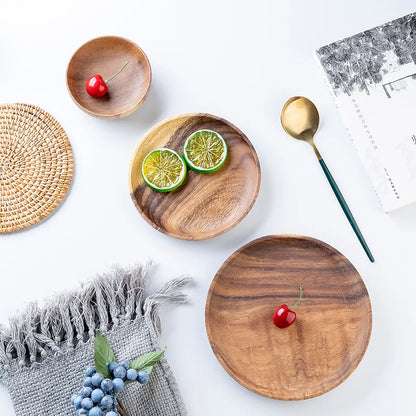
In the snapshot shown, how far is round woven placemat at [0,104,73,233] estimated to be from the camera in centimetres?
111

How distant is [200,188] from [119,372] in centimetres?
41

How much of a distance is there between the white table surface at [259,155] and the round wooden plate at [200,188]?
1.6 inches

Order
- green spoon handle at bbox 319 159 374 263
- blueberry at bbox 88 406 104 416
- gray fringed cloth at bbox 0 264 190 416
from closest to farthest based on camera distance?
blueberry at bbox 88 406 104 416
gray fringed cloth at bbox 0 264 190 416
green spoon handle at bbox 319 159 374 263

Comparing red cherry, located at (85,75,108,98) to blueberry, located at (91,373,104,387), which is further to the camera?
red cherry, located at (85,75,108,98)

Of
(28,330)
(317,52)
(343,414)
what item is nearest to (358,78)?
(317,52)

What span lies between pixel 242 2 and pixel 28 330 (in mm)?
833

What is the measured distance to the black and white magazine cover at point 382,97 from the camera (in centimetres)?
118

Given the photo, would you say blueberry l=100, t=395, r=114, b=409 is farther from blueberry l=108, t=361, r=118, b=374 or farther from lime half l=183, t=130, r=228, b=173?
lime half l=183, t=130, r=228, b=173

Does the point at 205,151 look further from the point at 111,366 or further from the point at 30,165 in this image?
the point at 111,366

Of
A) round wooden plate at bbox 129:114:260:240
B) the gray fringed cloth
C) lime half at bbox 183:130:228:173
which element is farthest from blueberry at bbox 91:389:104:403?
lime half at bbox 183:130:228:173

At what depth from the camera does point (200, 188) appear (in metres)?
1.15

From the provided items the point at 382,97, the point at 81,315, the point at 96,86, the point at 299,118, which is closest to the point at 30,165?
the point at 96,86

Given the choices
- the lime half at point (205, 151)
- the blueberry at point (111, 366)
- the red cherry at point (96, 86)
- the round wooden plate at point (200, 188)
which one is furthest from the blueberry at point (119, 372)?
the red cherry at point (96, 86)

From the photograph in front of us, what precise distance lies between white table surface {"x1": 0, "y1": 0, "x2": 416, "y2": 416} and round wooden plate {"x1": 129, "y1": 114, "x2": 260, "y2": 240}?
0.04 metres
